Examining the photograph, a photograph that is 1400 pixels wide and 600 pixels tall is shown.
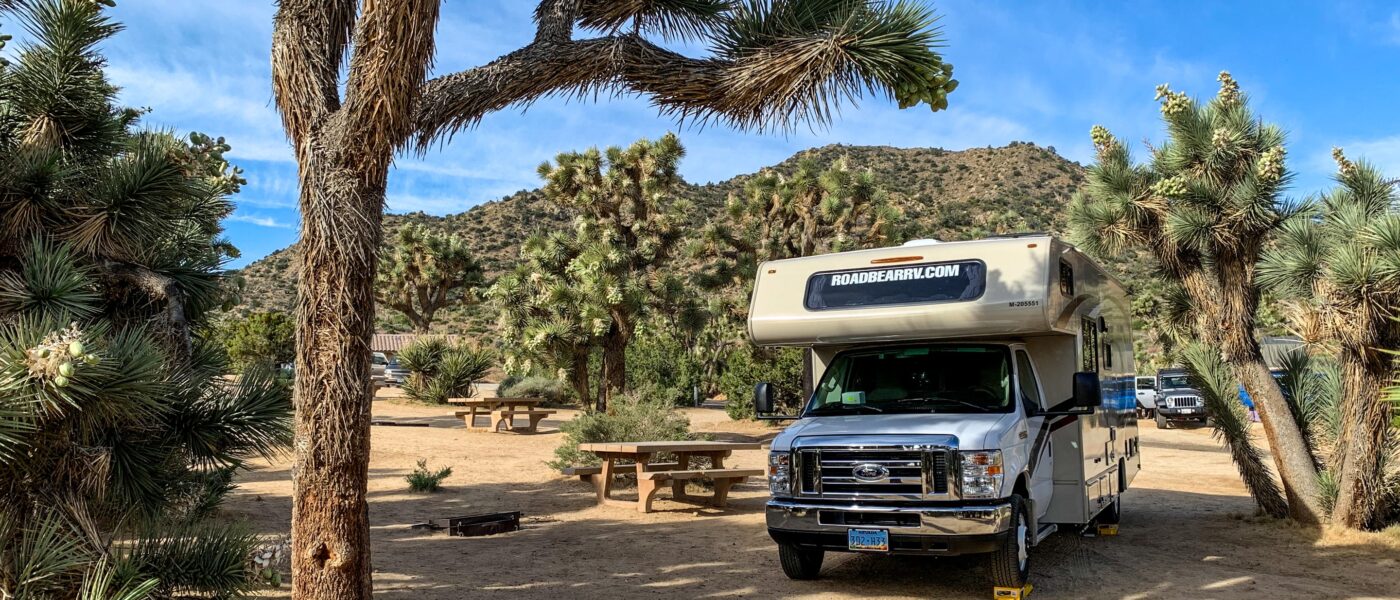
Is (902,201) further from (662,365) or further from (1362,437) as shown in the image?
(1362,437)

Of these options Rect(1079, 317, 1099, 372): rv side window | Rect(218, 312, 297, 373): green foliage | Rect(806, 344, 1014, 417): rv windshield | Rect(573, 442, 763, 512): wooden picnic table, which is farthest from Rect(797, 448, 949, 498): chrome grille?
Rect(218, 312, 297, 373): green foliage

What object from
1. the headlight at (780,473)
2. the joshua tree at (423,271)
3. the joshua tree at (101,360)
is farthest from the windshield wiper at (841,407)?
the joshua tree at (423,271)

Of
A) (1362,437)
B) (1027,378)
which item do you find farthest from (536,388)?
(1362,437)

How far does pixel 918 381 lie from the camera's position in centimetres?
823

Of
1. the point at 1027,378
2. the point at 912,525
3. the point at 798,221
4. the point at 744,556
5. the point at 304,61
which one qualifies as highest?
the point at 798,221

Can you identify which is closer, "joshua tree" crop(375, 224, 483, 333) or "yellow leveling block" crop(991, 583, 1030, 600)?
"yellow leveling block" crop(991, 583, 1030, 600)

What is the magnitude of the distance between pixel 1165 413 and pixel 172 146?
25970 millimetres

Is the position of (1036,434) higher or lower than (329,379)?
lower

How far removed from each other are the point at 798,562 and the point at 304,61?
17.1 feet

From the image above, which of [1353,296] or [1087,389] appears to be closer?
[1087,389]

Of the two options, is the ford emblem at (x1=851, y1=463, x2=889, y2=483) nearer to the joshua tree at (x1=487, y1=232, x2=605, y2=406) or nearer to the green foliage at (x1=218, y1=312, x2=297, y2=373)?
the joshua tree at (x1=487, y1=232, x2=605, y2=406)

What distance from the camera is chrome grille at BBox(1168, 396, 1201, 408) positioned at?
85.9 ft

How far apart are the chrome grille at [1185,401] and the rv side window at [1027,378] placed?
2059 cm

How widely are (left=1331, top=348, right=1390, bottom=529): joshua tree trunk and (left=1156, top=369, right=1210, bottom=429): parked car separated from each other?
1711 cm
